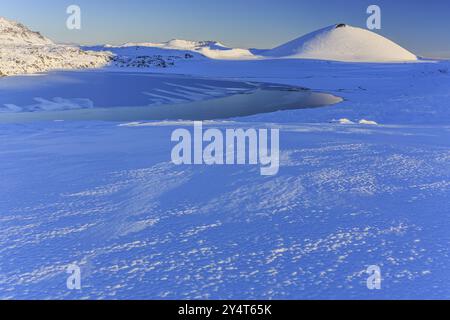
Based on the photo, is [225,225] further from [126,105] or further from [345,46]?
[345,46]

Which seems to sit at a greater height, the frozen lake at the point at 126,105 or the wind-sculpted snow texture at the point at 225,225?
the frozen lake at the point at 126,105

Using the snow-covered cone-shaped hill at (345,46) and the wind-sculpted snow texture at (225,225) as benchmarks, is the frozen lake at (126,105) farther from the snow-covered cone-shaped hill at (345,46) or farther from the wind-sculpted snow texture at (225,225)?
the snow-covered cone-shaped hill at (345,46)

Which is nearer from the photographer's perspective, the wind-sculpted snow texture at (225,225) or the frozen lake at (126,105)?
the wind-sculpted snow texture at (225,225)

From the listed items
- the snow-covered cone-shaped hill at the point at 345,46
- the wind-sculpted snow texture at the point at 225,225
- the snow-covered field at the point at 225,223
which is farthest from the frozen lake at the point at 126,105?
the snow-covered cone-shaped hill at the point at 345,46

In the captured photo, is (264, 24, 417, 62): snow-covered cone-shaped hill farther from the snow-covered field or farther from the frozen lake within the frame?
the snow-covered field

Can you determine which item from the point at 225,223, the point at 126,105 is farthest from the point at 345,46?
the point at 225,223

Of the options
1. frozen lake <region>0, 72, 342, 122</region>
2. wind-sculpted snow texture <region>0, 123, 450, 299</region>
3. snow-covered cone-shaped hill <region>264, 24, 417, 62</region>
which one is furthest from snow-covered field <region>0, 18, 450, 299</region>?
snow-covered cone-shaped hill <region>264, 24, 417, 62</region>

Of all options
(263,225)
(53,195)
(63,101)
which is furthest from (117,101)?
(263,225)

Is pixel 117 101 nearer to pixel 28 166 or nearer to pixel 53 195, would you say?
pixel 28 166

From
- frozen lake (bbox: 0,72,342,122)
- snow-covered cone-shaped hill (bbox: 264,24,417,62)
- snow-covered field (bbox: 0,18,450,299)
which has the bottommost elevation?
snow-covered field (bbox: 0,18,450,299)
